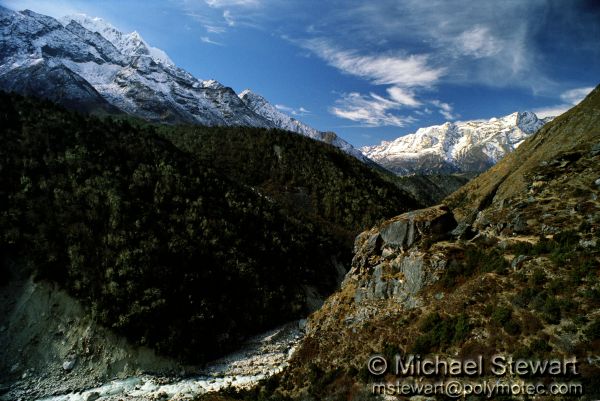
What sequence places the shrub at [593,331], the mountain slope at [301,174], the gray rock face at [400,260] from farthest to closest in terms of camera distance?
the mountain slope at [301,174]
the gray rock face at [400,260]
the shrub at [593,331]

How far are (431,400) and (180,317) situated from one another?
3768cm

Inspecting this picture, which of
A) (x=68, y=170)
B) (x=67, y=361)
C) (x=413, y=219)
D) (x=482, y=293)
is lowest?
(x=67, y=361)

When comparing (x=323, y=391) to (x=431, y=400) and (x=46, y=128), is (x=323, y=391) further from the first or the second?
(x=46, y=128)

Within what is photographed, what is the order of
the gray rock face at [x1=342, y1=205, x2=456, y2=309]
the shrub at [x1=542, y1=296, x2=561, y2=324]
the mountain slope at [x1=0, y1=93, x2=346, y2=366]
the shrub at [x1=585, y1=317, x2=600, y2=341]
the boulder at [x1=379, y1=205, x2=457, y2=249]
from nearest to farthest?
the shrub at [x1=585, y1=317, x2=600, y2=341] < the shrub at [x1=542, y1=296, x2=561, y2=324] < the gray rock face at [x1=342, y1=205, x2=456, y2=309] < the boulder at [x1=379, y1=205, x2=457, y2=249] < the mountain slope at [x1=0, y1=93, x2=346, y2=366]

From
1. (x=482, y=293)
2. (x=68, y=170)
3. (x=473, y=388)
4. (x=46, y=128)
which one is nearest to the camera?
(x=473, y=388)

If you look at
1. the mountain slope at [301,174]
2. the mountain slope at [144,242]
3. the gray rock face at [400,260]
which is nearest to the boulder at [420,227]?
the gray rock face at [400,260]

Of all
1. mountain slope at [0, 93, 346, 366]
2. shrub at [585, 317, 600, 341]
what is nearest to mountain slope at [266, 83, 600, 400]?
shrub at [585, 317, 600, 341]

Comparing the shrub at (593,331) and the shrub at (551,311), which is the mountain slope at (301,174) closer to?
the shrub at (551,311)

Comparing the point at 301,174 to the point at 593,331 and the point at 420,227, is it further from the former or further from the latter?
the point at 593,331

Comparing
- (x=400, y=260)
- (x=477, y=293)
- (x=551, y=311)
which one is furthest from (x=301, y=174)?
(x=551, y=311)

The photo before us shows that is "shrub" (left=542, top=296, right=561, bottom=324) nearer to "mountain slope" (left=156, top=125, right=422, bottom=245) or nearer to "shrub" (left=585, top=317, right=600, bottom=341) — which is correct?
"shrub" (left=585, top=317, right=600, bottom=341)

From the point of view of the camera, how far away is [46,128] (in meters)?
75.3

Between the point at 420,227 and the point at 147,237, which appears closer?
the point at 420,227

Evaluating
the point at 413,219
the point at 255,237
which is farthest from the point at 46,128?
the point at 413,219
